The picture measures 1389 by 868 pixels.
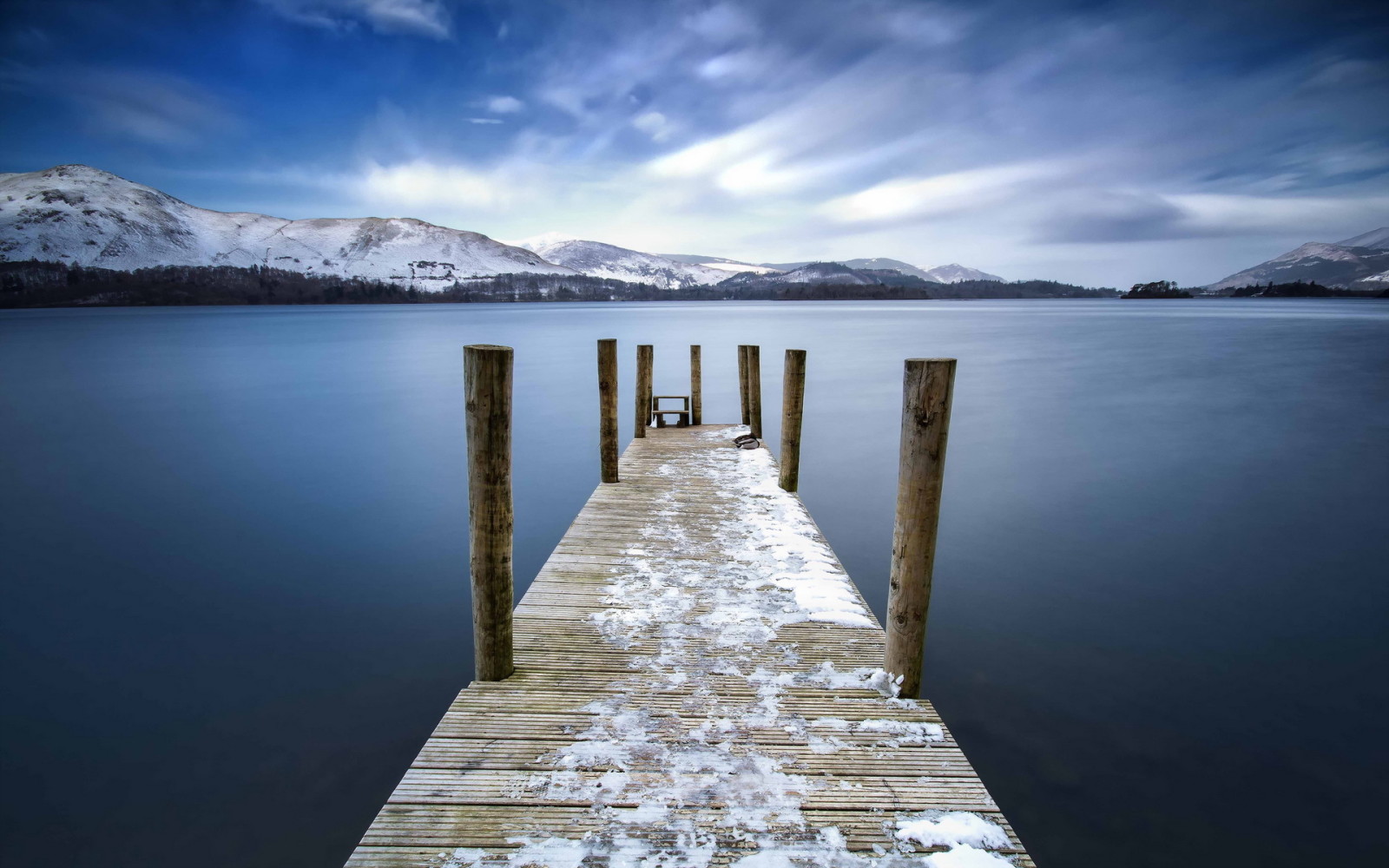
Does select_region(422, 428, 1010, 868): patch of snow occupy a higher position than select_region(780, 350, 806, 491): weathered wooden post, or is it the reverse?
select_region(780, 350, 806, 491): weathered wooden post

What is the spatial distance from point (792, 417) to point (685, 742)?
20.6 ft

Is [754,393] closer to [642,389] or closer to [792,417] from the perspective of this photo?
[642,389]

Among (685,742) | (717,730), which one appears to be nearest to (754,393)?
(717,730)


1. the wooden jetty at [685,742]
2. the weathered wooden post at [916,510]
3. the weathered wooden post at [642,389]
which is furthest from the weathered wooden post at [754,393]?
the weathered wooden post at [916,510]

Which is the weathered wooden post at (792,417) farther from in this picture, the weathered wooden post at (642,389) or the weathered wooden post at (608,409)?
the weathered wooden post at (642,389)

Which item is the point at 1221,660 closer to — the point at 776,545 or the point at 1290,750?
the point at 1290,750

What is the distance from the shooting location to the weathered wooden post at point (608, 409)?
919 cm

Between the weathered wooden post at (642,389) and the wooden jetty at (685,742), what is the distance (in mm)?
7204

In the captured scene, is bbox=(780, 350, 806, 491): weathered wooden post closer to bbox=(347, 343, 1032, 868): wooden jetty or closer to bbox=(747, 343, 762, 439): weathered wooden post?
bbox=(347, 343, 1032, 868): wooden jetty

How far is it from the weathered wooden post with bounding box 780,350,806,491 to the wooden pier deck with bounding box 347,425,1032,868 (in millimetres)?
3149

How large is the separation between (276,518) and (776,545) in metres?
9.10

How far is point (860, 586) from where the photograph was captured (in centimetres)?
834

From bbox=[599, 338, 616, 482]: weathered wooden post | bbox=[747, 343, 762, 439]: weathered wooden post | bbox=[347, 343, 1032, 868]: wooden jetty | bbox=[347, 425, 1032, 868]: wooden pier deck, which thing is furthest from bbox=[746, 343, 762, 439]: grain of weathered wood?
bbox=[347, 425, 1032, 868]: wooden pier deck

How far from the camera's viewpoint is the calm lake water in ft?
15.3
